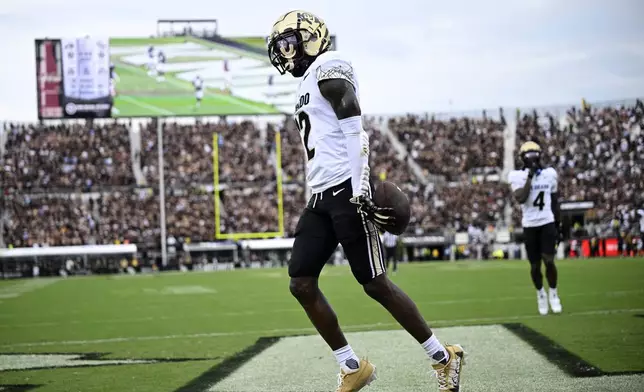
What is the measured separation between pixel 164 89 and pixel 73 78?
12.8ft

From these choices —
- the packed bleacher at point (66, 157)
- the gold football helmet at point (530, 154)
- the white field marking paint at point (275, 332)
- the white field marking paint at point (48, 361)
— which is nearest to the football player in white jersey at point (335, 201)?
the white field marking paint at point (48, 361)

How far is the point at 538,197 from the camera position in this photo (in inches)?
428

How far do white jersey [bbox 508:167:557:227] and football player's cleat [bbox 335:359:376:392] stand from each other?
5893 millimetres

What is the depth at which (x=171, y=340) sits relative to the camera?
9.88 meters

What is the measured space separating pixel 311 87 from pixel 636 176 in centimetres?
3877

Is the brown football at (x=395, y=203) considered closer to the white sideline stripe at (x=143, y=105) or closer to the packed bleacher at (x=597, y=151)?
the white sideline stripe at (x=143, y=105)

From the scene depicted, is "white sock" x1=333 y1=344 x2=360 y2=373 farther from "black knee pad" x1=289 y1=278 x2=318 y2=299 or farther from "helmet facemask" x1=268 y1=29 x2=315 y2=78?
"helmet facemask" x1=268 y1=29 x2=315 y2=78

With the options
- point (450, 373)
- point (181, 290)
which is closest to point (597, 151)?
point (181, 290)

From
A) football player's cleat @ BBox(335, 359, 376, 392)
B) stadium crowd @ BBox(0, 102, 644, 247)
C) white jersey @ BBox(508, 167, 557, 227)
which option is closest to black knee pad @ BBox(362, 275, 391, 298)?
football player's cleat @ BBox(335, 359, 376, 392)

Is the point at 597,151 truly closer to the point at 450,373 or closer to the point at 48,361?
the point at 48,361

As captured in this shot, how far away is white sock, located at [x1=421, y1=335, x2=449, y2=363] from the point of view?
5145mm

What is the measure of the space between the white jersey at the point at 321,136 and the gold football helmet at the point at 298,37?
0.47ft

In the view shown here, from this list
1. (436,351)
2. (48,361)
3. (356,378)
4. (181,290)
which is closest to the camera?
(436,351)

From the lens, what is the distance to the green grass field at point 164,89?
37.2m
